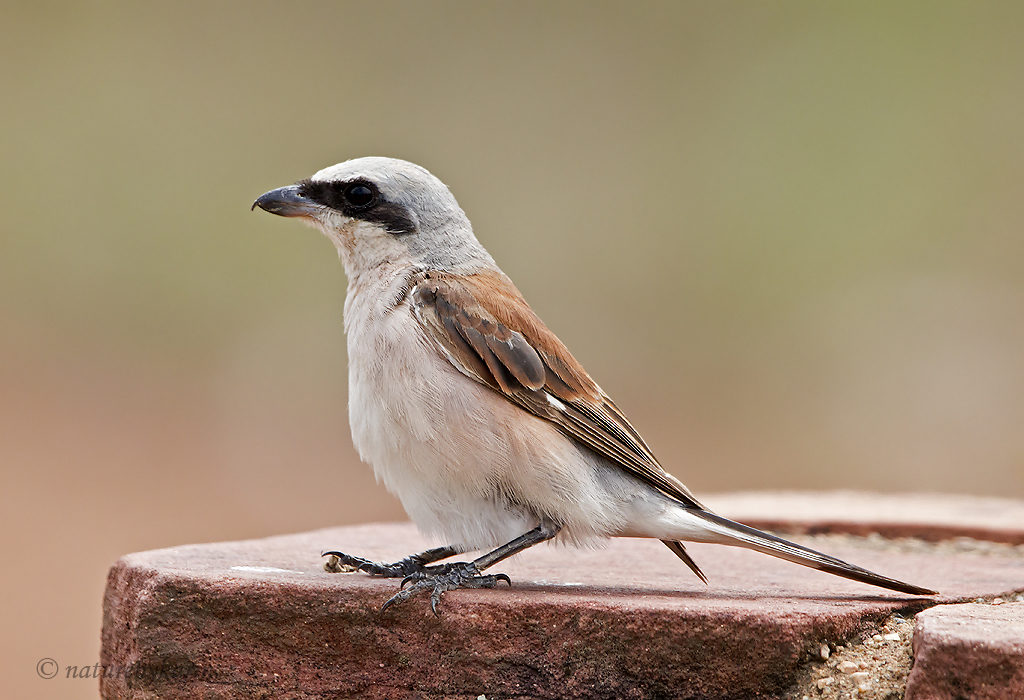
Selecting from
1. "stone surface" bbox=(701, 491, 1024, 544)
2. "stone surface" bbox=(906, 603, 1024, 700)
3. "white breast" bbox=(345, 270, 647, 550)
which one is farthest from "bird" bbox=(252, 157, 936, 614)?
"stone surface" bbox=(701, 491, 1024, 544)

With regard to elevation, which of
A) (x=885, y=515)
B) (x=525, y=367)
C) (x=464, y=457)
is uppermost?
(x=525, y=367)

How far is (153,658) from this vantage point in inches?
128

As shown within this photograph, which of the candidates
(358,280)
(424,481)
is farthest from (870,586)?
(358,280)

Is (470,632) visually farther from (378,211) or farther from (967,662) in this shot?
(378,211)

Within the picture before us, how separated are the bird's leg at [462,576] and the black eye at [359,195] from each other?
4.23 feet

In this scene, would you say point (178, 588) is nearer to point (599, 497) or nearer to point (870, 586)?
point (599, 497)

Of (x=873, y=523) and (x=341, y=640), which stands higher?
(x=341, y=640)

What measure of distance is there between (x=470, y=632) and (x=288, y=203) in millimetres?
1734

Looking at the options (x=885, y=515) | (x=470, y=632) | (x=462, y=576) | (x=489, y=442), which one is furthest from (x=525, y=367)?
(x=885, y=515)

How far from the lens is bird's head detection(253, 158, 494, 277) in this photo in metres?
4.06

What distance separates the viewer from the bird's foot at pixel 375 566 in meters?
3.60

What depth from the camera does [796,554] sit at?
3.43m

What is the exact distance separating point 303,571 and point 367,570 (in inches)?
7.7

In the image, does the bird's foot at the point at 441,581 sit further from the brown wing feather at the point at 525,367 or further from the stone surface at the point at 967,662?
the stone surface at the point at 967,662
